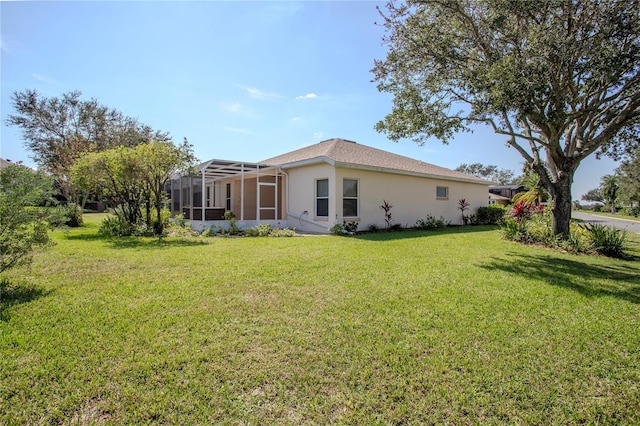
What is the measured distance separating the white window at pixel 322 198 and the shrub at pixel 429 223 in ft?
18.6

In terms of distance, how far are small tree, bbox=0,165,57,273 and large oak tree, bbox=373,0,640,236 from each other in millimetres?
8273

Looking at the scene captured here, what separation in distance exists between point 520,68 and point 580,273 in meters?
4.70

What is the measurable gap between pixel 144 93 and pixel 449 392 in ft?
43.3

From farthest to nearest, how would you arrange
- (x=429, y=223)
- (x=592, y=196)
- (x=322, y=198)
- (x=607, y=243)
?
(x=592, y=196) → (x=429, y=223) → (x=322, y=198) → (x=607, y=243)

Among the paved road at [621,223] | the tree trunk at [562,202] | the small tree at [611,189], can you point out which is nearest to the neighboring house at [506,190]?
the paved road at [621,223]

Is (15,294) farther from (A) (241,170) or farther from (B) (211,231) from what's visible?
(A) (241,170)

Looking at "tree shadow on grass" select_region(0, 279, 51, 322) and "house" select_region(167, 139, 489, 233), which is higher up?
"house" select_region(167, 139, 489, 233)

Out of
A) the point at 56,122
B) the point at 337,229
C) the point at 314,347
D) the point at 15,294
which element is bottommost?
the point at 314,347

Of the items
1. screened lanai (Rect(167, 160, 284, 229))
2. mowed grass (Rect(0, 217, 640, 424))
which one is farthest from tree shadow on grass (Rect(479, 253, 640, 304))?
screened lanai (Rect(167, 160, 284, 229))

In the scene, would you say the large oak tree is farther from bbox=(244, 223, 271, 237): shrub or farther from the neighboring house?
the neighboring house

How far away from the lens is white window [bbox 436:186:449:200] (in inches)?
701

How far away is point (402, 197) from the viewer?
15438 mm

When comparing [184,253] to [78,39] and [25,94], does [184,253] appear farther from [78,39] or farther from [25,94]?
[25,94]

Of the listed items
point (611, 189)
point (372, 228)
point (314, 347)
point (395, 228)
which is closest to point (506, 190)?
point (611, 189)
